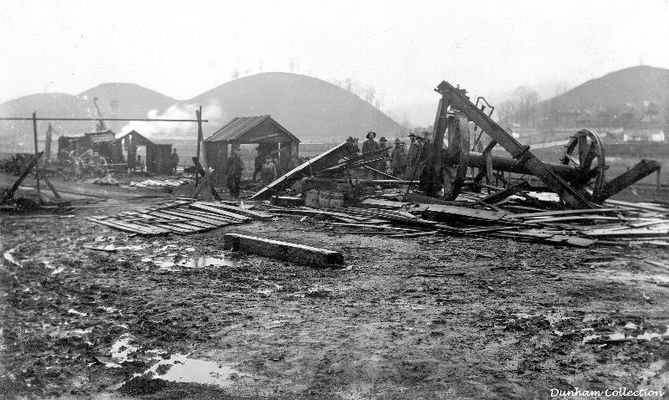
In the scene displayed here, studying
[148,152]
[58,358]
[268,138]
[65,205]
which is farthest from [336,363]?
[148,152]

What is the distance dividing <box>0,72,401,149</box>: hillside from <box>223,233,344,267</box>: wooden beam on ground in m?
69.2

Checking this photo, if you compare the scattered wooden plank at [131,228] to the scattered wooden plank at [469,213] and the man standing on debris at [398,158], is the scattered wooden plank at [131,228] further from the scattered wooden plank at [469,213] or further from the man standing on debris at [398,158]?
the man standing on debris at [398,158]

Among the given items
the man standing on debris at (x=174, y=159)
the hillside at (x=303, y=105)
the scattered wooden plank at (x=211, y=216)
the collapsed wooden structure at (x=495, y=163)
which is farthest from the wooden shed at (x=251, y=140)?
the hillside at (x=303, y=105)

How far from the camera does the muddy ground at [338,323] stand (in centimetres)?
378

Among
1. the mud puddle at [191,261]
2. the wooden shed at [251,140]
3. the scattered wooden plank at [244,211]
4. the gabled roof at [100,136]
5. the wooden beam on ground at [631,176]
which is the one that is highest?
the gabled roof at [100,136]

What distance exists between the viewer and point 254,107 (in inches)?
3433

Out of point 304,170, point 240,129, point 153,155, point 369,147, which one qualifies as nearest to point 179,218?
point 304,170

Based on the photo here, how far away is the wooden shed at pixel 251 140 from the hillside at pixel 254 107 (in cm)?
5102

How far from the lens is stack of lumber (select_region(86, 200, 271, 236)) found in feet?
34.6

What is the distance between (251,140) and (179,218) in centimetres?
1366

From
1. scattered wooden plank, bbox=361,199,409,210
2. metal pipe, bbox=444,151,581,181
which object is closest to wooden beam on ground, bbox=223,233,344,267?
scattered wooden plank, bbox=361,199,409,210

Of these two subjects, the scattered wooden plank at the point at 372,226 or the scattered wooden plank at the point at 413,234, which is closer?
the scattered wooden plank at the point at 413,234

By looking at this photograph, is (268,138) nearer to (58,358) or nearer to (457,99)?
(457,99)

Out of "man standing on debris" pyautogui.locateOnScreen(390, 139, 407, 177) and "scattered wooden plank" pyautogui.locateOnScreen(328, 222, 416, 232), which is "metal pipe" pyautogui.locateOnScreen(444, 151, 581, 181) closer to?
"scattered wooden plank" pyautogui.locateOnScreen(328, 222, 416, 232)
